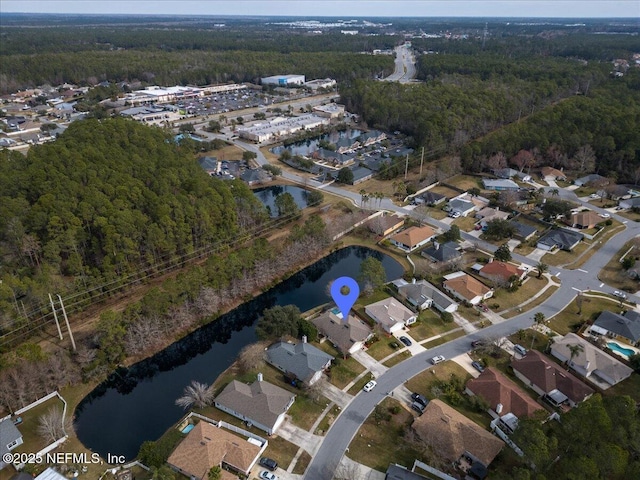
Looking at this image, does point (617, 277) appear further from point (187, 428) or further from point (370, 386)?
point (187, 428)

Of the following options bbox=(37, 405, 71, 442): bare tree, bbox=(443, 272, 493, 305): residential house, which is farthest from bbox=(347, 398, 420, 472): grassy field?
bbox=(37, 405, 71, 442): bare tree

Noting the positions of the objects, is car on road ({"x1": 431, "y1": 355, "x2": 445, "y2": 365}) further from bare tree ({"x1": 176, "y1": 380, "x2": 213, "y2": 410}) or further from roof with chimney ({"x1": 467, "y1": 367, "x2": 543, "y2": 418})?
bare tree ({"x1": 176, "y1": 380, "x2": 213, "y2": 410})

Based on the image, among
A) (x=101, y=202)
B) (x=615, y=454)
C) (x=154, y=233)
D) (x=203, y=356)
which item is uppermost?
(x=101, y=202)

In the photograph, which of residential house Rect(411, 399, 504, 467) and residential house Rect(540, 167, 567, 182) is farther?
residential house Rect(540, 167, 567, 182)

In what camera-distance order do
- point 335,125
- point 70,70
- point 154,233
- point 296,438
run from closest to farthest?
point 296,438, point 154,233, point 335,125, point 70,70

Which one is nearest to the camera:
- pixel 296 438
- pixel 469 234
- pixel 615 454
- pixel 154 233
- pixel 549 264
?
pixel 615 454

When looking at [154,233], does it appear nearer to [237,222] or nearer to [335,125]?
[237,222]

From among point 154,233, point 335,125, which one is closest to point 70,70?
point 335,125

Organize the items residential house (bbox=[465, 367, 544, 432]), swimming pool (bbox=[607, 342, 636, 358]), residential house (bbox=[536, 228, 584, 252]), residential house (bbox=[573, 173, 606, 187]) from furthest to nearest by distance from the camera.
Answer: residential house (bbox=[573, 173, 606, 187])
residential house (bbox=[536, 228, 584, 252])
swimming pool (bbox=[607, 342, 636, 358])
residential house (bbox=[465, 367, 544, 432])

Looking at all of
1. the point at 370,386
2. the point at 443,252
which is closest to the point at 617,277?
the point at 443,252
